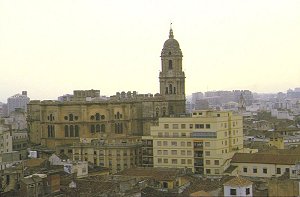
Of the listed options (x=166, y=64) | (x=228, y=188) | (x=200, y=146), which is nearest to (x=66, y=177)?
(x=200, y=146)

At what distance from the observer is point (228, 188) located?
42031 mm

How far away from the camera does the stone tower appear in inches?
4109

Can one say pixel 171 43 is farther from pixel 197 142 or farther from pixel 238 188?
pixel 238 188

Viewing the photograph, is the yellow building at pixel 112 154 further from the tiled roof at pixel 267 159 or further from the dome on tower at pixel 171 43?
the dome on tower at pixel 171 43

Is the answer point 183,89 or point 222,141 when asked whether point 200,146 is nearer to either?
point 222,141

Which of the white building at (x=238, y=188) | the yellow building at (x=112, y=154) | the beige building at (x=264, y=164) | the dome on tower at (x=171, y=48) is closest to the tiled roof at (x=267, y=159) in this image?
the beige building at (x=264, y=164)

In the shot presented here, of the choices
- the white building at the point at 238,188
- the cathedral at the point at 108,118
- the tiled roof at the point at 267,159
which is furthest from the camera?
the cathedral at the point at 108,118

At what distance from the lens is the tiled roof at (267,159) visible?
63.3 m

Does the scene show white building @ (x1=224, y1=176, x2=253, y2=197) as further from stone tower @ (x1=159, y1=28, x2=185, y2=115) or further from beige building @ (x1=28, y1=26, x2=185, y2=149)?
A: stone tower @ (x1=159, y1=28, x2=185, y2=115)

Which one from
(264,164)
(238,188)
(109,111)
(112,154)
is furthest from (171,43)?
(238,188)

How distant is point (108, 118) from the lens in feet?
311

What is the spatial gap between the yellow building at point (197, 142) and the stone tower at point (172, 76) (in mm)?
31481

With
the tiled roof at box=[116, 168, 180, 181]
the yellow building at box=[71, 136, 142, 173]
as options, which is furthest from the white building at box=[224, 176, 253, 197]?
the yellow building at box=[71, 136, 142, 173]

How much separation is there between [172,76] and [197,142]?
3568 centimetres
